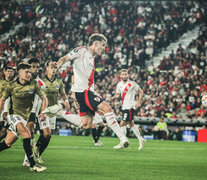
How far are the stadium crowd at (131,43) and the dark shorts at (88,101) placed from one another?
45.3ft

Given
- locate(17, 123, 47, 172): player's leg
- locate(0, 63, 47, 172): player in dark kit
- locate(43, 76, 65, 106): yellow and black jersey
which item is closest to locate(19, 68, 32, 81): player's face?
locate(0, 63, 47, 172): player in dark kit

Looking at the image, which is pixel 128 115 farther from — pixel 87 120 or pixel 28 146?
pixel 28 146

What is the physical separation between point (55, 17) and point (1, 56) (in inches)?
233

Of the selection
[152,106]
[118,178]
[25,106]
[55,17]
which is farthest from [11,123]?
[55,17]

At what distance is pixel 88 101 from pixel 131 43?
70.6 ft

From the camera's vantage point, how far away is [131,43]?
1205 inches

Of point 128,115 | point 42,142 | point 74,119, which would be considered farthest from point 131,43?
point 42,142

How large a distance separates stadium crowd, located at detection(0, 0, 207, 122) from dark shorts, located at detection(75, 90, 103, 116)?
45.3 ft

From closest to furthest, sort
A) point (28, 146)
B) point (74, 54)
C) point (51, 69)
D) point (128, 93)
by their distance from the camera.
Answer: point (28, 146), point (74, 54), point (51, 69), point (128, 93)

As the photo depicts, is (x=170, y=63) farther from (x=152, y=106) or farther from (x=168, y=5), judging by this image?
(x=168, y=5)

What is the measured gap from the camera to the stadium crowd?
24.6 m

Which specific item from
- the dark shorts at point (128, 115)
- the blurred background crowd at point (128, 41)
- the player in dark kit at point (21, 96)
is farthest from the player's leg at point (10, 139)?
the blurred background crowd at point (128, 41)

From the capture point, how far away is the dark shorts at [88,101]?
943 cm

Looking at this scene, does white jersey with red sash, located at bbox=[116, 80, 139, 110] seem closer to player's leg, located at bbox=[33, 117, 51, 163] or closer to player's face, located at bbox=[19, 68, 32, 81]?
player's leg, located at bbox=[33, 117, 51, 163]
